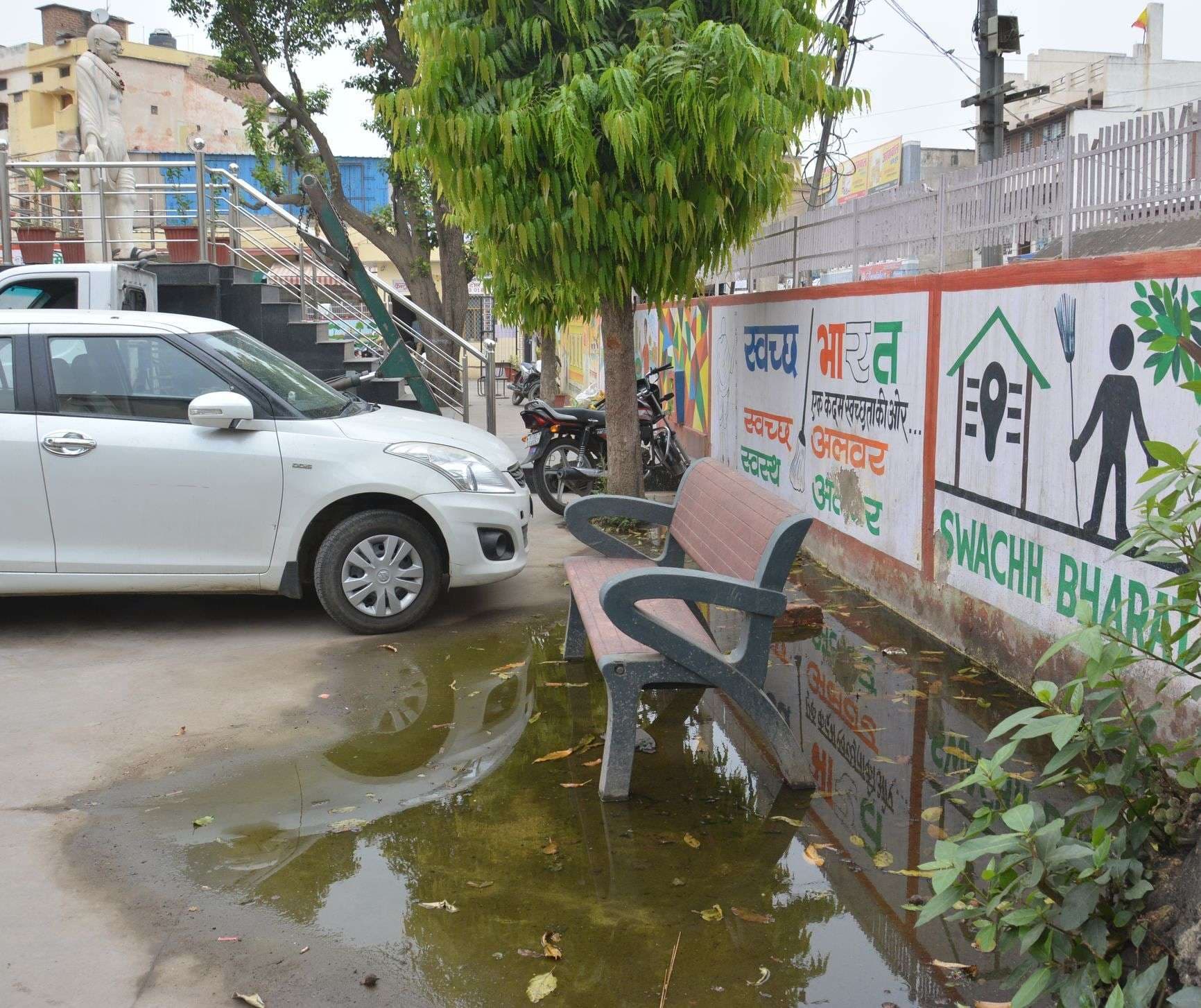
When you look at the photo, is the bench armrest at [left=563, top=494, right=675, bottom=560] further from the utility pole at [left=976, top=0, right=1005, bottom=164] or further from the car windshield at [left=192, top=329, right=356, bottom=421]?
the utility pole at [left=976, top=0, right=1005, bottom=164]

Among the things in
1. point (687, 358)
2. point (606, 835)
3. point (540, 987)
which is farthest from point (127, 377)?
point (687, 358)

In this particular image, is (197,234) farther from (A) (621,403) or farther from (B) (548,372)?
(B) (548,372)

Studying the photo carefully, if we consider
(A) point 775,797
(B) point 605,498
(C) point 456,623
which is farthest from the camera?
(C) point 456,623

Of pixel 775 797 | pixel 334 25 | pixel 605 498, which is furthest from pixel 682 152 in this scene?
pixel 334 25

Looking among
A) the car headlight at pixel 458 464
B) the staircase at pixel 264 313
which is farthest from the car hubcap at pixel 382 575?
the staircase at pixel 264 313

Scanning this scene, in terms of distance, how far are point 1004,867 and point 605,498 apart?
11.5 ft

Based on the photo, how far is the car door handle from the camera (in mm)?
6465

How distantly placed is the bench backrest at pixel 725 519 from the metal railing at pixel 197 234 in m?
6.11

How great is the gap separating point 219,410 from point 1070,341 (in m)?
4.28

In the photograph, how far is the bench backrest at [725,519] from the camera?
4.56 metres

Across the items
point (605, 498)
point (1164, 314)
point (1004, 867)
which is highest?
point (1164, 314)

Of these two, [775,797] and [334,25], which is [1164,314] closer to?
[775,797]

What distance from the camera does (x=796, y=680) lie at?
19.4 feet

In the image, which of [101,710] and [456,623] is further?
[456,623]
